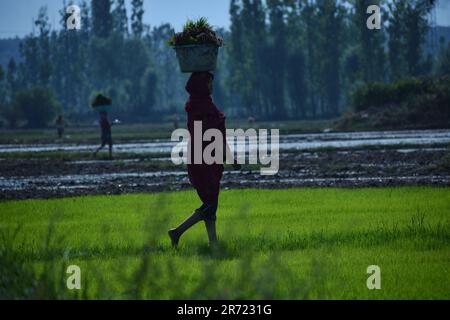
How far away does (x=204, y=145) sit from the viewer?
1064 centimetres

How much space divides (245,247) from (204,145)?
49.0 inches

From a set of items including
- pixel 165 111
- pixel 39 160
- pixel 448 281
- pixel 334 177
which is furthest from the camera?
pixel 165 111

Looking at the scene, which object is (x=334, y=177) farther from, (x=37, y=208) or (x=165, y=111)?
(x=165, y=111)

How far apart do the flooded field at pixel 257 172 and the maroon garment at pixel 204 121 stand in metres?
8.70

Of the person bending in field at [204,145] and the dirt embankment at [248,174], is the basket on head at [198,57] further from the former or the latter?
the dirt embankment at [248,174]

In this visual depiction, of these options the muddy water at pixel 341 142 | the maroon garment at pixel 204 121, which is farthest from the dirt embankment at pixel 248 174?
the maroon garment at pixel 204 121

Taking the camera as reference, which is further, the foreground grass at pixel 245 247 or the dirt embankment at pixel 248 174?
the dirt embankment at pixel 248 174

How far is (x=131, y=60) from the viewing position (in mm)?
127875

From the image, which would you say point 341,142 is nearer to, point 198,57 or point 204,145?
point 198,57

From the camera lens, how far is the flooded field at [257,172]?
811 inches

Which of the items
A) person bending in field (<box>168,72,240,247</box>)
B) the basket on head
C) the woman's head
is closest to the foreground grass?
person bending in field (<box>168,72,240,247</box>)

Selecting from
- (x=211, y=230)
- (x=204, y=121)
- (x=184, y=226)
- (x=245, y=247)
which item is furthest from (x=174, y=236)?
(x=204, y=121)
